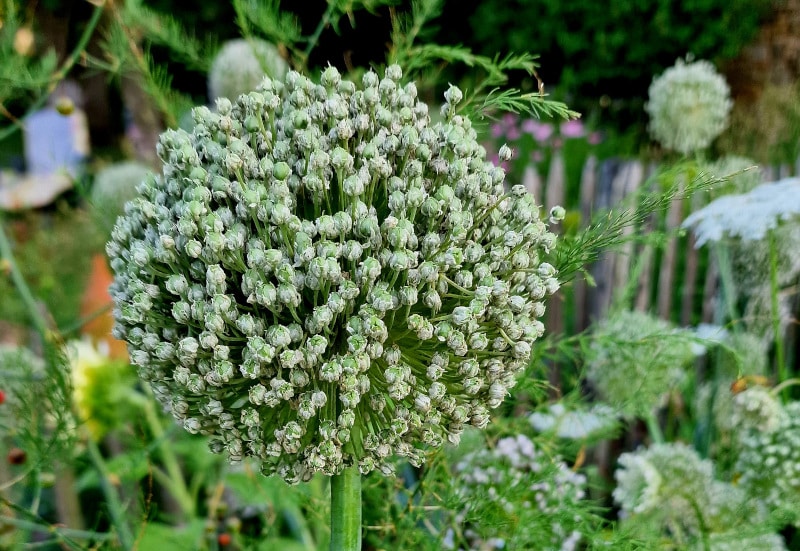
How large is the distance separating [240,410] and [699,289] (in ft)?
12.0

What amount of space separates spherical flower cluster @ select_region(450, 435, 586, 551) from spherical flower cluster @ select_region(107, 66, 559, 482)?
231mm

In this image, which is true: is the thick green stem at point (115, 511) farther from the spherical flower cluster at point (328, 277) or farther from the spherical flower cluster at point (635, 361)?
the spherical flower cluster at point (635, 361)

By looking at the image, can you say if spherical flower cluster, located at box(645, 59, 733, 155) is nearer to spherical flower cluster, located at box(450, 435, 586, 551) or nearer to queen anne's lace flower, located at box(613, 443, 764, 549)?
queen anne's lace flower, located at box(613, 443, 764, 549)

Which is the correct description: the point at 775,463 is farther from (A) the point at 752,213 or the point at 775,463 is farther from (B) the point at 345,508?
(B) the point at 345,508

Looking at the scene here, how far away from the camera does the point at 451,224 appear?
573 millimetres

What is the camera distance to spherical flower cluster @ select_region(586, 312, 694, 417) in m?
0.94

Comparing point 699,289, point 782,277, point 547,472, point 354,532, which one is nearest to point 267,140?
point 354,532

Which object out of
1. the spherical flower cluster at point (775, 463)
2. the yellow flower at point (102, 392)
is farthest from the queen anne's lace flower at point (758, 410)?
the yellow flower at point (102, 392)

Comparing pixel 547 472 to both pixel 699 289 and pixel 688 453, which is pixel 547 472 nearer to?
pixel 688 453

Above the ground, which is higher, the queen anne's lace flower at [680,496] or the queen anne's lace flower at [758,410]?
the queen anne's lace flower at [758,410]

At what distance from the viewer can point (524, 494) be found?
0.87m

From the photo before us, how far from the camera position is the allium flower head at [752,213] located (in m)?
0.96

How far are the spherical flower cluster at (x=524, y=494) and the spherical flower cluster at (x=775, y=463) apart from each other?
0.27m

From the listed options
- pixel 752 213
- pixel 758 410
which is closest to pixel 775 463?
pixel 758 410
